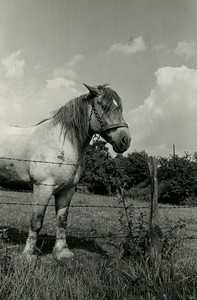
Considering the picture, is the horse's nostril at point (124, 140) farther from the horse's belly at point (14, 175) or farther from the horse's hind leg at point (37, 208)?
the horse's belly at point (14, 175)

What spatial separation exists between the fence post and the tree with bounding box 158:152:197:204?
25657 mm

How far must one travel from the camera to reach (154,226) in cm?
367

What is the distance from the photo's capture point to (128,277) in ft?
10.6

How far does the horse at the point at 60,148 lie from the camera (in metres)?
4.50

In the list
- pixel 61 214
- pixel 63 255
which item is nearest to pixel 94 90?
pixel 61 214

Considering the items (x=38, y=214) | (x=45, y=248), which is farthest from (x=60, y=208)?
(x=45, y=248)

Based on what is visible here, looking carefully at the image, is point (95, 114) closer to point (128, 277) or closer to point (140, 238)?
point (140, 238)

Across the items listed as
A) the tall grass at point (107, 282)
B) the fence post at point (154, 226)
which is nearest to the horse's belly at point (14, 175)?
the tall grass at point (107, 282)

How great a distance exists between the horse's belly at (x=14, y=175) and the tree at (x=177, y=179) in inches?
982

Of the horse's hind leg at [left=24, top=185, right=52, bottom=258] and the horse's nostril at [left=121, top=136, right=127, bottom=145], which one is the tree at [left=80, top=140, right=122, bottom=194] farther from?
the horse's hind leg at [left=24, top=185, right=52, bottom=258]

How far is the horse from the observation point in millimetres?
4504

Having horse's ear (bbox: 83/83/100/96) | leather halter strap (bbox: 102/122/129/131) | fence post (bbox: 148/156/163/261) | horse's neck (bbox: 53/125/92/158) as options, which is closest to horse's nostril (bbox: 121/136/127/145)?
leather halter strap (bbox: 102/122/129/131)

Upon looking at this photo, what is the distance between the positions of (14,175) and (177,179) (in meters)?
26.8

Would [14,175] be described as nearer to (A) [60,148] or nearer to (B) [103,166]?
(A) [60,148]
